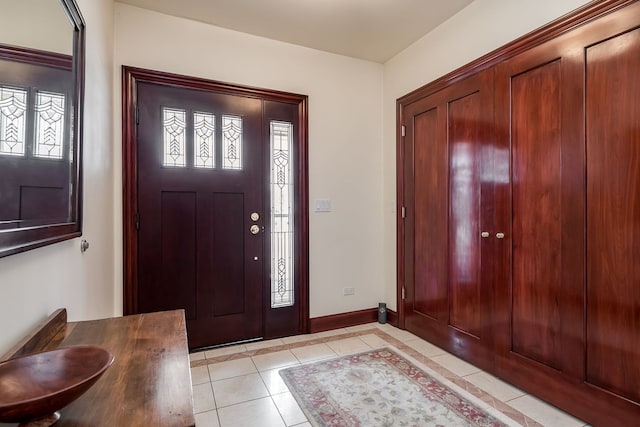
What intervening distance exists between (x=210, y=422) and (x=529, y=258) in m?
2.08

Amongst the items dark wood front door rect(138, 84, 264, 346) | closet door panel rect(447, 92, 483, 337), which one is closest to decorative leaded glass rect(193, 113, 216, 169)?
dark wood front door rect(138, 84, 264, 346)

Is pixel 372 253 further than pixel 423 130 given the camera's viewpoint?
Yes

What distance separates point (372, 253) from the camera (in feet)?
10.9

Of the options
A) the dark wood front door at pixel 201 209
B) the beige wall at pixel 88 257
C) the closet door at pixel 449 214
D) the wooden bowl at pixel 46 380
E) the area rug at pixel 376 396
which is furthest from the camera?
the dark wood front door at pixel 201 209

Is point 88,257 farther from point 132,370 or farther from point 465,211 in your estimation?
point 465,211

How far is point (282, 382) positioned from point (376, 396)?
2.04ft

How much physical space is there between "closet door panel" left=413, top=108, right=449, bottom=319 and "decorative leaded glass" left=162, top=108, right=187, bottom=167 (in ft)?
6.56

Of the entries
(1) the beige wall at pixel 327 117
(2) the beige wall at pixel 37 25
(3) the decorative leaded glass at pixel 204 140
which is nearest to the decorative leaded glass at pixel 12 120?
(2) the beige wall at pixel 37 25

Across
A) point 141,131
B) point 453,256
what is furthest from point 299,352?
point 141,131

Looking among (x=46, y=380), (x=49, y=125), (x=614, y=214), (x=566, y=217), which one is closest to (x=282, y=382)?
(x=46, y=380)

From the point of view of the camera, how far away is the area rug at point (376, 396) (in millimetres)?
1741

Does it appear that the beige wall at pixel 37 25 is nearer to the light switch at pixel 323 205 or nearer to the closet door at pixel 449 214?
the light switch at pixel 323 205

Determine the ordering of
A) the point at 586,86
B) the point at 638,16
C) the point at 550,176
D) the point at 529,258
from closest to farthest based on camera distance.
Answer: the point at 638,16 < the point at 586,86 < the point at 550,176 < the point at 529,258

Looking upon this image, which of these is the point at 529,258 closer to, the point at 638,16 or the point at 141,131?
the point at 638,16
